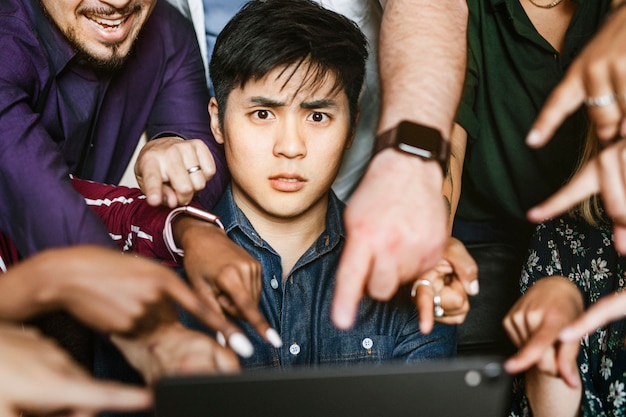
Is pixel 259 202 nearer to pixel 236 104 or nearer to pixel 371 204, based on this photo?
pixel 236 104

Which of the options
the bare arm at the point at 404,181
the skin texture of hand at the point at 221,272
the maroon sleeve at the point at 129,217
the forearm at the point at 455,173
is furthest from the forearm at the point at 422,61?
the maroon sleeve at the point at 129,217

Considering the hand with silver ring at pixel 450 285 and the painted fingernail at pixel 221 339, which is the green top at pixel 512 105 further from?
the painted fingernail at pixel 221 339

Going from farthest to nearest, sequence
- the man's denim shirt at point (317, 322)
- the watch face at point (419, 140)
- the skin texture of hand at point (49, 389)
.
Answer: the man's denim shirt at point (317, 322), the watch face at point (419, 140), the skin texture of hand at point (49, 389)

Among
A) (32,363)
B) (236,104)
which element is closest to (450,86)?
(236,104)

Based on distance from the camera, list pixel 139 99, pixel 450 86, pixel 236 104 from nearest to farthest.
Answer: pixel 450 86
pixel 236 104
pixel 139 99

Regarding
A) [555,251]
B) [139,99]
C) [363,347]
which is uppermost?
[139,99]

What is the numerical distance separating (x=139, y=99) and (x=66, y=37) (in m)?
0.15

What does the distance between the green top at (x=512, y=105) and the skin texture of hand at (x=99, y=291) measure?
514 mm

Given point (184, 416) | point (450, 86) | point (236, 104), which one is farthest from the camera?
point (236, 104)

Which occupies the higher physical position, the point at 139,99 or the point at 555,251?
the point at 139,99

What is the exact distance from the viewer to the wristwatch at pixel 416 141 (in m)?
0.71

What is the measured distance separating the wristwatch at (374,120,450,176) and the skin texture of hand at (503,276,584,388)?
19cm

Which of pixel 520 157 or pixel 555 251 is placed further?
pixel 520 157

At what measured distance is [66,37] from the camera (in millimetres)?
930
